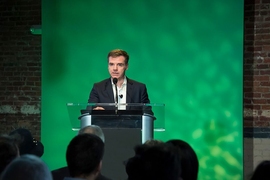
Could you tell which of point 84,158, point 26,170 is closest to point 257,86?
point 84,158

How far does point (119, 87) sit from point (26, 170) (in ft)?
8.60

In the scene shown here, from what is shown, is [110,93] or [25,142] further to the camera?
[110,93]

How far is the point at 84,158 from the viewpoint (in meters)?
2.67

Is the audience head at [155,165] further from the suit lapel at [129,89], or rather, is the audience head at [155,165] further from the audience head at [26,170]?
the suit lapel at [129,89]

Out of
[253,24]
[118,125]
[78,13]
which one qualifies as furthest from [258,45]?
[118,125]

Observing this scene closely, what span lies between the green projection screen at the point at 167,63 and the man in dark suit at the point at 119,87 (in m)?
1.53

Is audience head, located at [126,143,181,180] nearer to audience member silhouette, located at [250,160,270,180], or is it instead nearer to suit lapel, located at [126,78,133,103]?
audience member silhouette, located at [250,160,270,180]

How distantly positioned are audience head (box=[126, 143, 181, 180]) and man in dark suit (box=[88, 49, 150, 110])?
214 centimetres

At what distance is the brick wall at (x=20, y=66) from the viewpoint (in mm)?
7113

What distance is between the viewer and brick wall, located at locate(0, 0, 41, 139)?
280 inches

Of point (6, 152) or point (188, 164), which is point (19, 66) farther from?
point (188, 164)

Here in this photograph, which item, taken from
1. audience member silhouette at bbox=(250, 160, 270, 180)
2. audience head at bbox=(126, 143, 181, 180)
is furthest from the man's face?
audience member silhouette at bbox=(250, 160, 270, 180)

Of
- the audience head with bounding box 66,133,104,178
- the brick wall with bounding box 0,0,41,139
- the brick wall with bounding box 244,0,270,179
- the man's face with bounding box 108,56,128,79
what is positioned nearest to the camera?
the audience head with bounding box 66,133,104,178

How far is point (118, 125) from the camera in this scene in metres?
3.82
